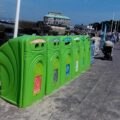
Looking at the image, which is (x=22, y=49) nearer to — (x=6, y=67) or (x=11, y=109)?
(x=6, y=67)

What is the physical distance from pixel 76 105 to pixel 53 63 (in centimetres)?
146

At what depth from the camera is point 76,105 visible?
7.46 meters

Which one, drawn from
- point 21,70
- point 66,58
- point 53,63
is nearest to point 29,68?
point 21,70

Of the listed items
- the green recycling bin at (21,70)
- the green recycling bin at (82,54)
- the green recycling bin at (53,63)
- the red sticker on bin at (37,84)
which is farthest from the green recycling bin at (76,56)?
the green recycling bin at (21,70)

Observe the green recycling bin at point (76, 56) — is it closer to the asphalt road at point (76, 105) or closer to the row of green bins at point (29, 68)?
the asphalt road at point (76, 105)

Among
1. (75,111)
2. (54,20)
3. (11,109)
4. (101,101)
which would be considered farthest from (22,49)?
(54,20)

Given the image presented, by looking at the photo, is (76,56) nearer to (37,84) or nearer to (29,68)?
(37,84)

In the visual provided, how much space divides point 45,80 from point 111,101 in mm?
1691

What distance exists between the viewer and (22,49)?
6707 mm

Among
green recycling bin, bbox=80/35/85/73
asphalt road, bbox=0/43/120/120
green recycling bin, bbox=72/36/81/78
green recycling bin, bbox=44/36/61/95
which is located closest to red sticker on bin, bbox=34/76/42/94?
asphalt road, bbox=0/43/120/120

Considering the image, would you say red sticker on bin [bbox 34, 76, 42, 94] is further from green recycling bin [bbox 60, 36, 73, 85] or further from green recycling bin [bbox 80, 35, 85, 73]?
green recycling bin [bbox 80, 35, 85, 73]

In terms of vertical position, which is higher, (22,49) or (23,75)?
(22,49)

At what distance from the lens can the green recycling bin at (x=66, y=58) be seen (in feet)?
30.9

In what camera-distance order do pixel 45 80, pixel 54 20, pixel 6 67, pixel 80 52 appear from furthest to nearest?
pixel 54 20 → pixel 80 52 → pixel 45 80 → pixel 6 67
